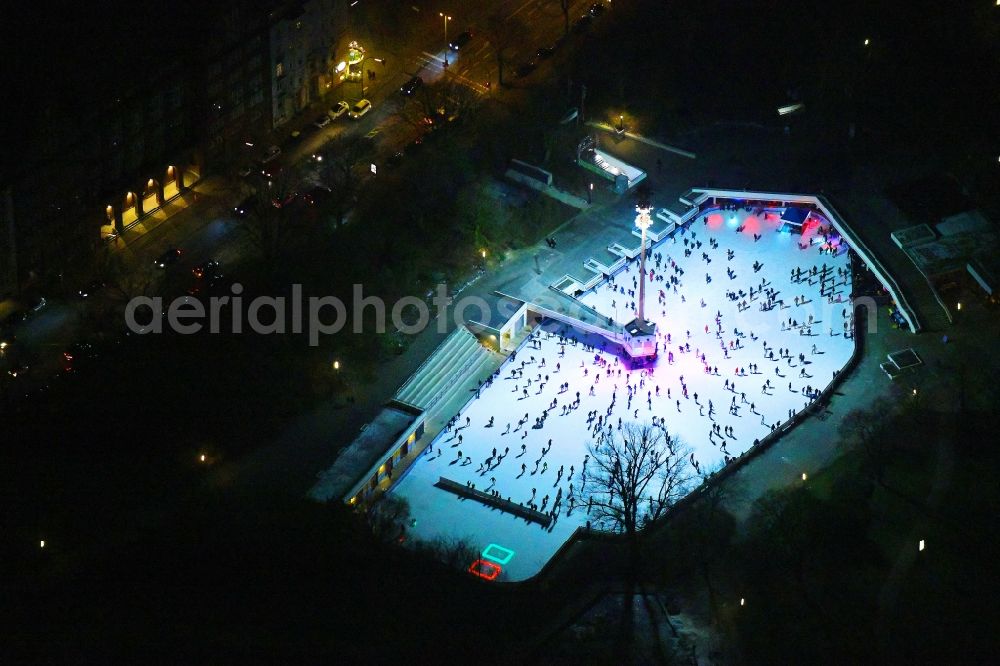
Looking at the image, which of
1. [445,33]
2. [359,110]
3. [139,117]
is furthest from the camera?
[445,33]

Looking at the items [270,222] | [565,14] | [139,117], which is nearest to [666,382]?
[270,222]

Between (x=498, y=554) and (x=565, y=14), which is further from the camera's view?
(x=565, y=14)

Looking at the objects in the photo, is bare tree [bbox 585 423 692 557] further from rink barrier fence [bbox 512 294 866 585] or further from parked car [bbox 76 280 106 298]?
parked car [bbox 76 280 106 298]

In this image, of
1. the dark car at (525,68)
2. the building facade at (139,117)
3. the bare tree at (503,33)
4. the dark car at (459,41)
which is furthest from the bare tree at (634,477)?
the dark car at (459,41)

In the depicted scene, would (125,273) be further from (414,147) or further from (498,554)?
(498,554)

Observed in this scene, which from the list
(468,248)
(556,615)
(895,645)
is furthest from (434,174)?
(895,645)

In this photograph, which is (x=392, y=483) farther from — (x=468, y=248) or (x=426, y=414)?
(x=468, y=248)

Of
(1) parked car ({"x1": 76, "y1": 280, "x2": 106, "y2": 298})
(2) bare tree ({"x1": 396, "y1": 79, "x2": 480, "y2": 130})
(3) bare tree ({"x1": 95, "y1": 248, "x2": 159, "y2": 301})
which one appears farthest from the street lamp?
(1) parked car ({"x1": 76, "y1": 280, "x2": 106, "y2": 298})
